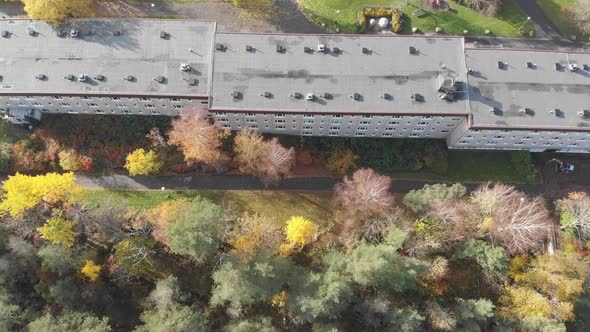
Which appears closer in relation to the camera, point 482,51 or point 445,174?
point 482,51

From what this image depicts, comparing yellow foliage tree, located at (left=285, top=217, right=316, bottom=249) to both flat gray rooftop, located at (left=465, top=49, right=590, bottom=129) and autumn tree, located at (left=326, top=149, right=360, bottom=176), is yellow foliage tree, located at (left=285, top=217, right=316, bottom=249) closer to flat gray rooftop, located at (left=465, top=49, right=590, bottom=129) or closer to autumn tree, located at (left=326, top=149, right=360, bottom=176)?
autumn tree, located at (left=326, top=149, right=360, bottom=176)

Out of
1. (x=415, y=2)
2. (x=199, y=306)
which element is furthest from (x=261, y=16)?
(x=199, y=306)

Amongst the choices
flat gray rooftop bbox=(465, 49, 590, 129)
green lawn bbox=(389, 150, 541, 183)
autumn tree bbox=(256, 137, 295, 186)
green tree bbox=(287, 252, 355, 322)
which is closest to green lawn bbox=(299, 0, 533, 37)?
flat gray rooftop bbox=(465, 49, 590, 129)

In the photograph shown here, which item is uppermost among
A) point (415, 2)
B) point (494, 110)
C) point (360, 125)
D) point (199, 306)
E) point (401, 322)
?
point (415, 2)

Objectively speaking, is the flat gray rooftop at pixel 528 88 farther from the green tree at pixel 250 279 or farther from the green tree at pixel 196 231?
the green tree at pixel 196 231

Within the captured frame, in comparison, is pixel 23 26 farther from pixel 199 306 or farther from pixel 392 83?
pixel 392 83

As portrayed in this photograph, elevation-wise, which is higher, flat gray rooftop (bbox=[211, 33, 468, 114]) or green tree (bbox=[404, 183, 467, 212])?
flat gray rooftop (bbox=[211, 33, 468, 114])
